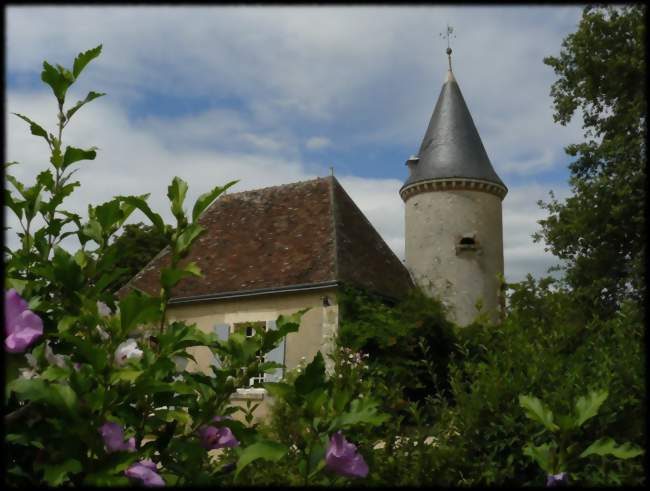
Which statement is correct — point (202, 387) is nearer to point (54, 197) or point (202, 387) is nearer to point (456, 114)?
point (54, 197)

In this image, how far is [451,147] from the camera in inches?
838

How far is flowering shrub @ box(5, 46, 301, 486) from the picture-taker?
1.72 metres

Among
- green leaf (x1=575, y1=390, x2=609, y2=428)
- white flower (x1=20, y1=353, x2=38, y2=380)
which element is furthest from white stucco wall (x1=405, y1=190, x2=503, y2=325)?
white flower (x1=20, y1=353, x2=38, y2=380)

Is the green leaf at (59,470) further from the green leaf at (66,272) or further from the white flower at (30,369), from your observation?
the green leaf at (66,272)

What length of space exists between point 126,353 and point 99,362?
0.21m

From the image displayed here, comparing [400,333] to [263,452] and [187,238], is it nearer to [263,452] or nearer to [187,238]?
[187,238]

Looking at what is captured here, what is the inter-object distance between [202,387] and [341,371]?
5.82m

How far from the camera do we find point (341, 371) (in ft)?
26.1

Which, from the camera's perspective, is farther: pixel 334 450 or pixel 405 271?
pixel 405 271

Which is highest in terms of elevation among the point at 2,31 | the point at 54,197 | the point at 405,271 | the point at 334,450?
the point at 405,271

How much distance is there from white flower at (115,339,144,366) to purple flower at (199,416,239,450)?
342 millimetres

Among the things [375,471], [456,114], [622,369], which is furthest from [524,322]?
[456,114]

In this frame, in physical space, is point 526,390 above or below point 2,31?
below

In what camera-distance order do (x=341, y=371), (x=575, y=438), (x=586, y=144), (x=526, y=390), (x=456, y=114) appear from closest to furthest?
(x=575, y=438) → (x=526, y=390) → (x=341, y=371) → (x=586, y=144) → (x=456, y=114)
